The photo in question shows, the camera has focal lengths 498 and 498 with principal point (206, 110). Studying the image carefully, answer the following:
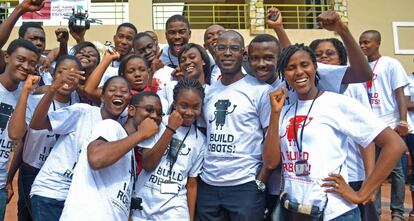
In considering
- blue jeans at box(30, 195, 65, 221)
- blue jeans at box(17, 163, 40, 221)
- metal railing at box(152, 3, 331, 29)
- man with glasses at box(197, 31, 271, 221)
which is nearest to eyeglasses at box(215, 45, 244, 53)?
man with glasses at box(197, 31, 271, 221)

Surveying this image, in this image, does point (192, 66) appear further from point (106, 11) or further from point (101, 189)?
point (106, 11)

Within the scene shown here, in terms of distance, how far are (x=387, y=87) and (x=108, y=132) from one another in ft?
11.1

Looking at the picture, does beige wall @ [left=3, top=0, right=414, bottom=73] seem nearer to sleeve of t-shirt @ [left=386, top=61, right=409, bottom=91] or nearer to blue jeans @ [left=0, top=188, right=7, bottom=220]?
sleeve of t-shirt @ [left=386, top=61, right=409, bottom=91]

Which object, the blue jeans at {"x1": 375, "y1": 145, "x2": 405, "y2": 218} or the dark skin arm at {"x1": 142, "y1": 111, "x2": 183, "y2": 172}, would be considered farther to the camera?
the blue jeans at {"x1": 375, "y1": 145, "x2": 405, "y2": 218}

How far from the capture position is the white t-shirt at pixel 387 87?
5.21m

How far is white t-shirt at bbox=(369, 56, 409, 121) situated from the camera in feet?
17.1

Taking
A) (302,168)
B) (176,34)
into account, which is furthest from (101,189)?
(176,34)

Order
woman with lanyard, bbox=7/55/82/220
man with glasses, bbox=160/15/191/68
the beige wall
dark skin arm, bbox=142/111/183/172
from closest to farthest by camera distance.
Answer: dark skin arm, bbox=142/111/183/172 < woman with lanyard, bbox=7/55/82/220 < man with glasses, bbox=160/15/191/68 < the beige wall

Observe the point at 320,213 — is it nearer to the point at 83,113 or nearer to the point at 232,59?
the point at 232,59

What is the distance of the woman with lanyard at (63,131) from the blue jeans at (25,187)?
430 mm

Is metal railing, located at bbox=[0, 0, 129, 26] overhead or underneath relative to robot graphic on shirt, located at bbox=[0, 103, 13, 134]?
overhead

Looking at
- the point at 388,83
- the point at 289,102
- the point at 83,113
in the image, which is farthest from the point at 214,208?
the point at 388,83

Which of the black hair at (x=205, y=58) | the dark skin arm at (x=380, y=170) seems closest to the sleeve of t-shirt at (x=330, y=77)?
the dark skin arm at (x=380, y=170)

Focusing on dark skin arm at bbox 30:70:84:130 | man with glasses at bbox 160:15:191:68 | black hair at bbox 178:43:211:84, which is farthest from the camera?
man with glasses at bbox 160:15:191:68
